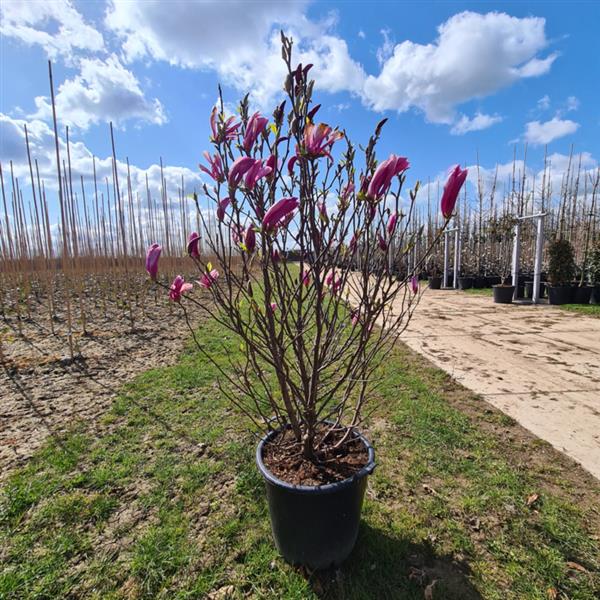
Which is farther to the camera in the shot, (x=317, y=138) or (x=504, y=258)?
(x=504, y=258)

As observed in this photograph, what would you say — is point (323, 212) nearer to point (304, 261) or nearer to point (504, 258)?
point (304, 261)

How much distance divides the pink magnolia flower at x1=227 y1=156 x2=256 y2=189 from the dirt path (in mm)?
2262

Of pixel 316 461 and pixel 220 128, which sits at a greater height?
pixel 220 128

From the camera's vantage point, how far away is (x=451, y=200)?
103 centimetres

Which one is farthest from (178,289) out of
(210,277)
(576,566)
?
(576,566)

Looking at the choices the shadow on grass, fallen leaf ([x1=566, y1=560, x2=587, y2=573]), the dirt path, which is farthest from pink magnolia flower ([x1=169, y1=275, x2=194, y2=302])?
the dirt path

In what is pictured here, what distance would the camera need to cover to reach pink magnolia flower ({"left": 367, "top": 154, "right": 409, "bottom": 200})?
3.37 ft

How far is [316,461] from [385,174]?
3.62 ft

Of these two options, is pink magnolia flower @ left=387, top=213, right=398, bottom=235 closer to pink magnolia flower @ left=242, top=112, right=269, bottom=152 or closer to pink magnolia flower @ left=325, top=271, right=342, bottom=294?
pink magnolia flower @ left=325, top=271, right=342, bottom=294

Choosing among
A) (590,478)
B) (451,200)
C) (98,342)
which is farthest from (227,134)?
(98,342)

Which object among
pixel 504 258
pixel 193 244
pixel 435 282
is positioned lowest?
pixel 435 282

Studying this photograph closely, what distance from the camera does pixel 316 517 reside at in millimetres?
1220

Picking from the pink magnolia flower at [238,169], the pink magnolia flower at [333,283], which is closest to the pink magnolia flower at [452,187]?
the pink magnolia flower at [333,283]

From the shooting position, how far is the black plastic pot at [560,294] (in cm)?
696
